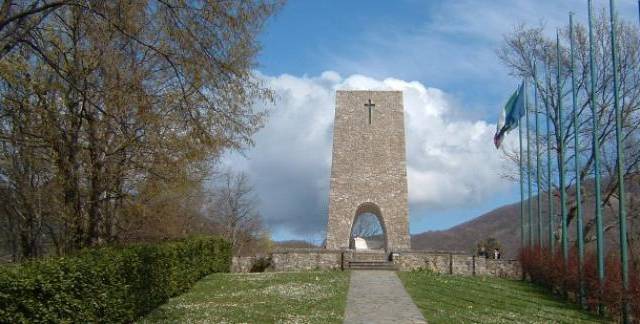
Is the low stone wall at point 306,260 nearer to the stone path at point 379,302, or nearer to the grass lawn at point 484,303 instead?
Answer: the stone path at point 379,302

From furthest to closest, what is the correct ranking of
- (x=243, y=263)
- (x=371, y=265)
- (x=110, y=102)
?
(x=243, y=263)
(x=371, y=265)
(x=110, y=102)

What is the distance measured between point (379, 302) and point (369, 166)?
2067cm

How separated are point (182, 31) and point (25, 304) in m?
4.43

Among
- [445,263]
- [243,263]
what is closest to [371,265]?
[445,263]

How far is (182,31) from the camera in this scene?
10523 millimetres

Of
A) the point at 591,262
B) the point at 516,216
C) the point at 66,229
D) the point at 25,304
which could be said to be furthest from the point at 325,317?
the point at 516,216

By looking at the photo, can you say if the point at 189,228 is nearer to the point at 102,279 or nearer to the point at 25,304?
the point at 102,279

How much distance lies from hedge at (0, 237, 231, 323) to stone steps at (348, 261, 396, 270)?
1086cm

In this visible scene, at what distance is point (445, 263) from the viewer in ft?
97.9

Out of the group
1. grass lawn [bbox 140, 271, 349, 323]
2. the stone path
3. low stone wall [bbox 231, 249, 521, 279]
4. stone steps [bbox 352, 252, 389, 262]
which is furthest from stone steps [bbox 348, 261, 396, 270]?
grass lawn [bbox 140, 271, 349, 323]

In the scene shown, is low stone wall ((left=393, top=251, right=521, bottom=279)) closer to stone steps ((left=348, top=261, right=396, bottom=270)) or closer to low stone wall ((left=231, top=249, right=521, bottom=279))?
low stone wall ((left=231, top=249, right=521, bottom=279))

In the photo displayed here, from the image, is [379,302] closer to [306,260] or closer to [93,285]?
[93,285]

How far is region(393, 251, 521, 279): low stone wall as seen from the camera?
29.3 metres

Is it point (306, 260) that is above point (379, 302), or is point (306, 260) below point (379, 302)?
above
